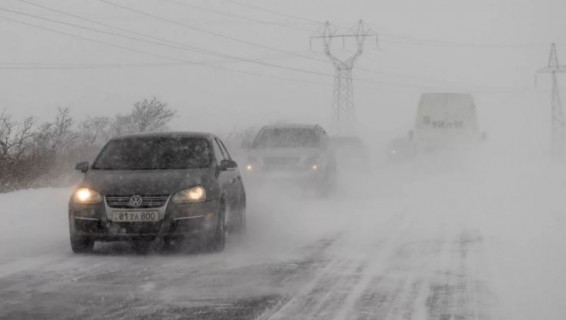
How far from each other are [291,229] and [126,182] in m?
3.53

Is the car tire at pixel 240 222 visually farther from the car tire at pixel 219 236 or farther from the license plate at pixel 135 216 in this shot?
the license plate at pixel 135 216

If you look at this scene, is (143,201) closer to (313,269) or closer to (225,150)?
(313,269)

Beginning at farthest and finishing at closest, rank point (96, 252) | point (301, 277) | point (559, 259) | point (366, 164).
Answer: point (366, 164) < point (96, 252) < point (559, 259) < point (301, 277)

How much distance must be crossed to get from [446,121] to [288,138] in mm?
14269

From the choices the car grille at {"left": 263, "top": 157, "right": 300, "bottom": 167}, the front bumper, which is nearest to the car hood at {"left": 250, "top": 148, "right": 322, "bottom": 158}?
the car grille at {"left": 263, "top": 157, "right": 300, "bottom": 167}

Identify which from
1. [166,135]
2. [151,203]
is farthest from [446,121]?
[151,203]

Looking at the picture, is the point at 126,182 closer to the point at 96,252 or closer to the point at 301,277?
the point at 96,252

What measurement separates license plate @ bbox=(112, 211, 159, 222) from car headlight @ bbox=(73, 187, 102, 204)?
29 centimetres

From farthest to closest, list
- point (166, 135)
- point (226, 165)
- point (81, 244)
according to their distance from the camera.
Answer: point (166, 135), point (226, 165), point (81, 244)

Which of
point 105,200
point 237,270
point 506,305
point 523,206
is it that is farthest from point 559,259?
point 523,206

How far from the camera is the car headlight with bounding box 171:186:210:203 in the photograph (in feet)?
28.6

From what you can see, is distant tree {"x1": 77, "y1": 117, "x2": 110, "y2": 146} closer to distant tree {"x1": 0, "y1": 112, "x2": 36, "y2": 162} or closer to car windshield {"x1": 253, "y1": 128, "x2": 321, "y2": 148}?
distant tree {"x1": 0, "y1": 112, "x2": 36, "y2": 162}

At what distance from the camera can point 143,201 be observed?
28.3ft

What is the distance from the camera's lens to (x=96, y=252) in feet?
30.2
